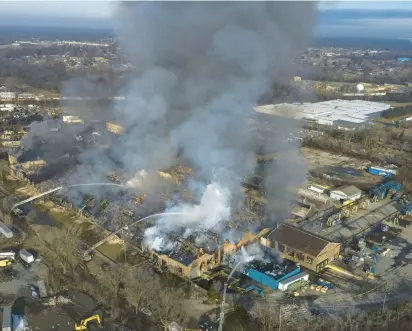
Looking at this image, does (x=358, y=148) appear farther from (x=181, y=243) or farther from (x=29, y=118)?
(x=29, y=118)

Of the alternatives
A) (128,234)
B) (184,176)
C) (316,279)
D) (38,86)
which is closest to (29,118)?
(38,86)

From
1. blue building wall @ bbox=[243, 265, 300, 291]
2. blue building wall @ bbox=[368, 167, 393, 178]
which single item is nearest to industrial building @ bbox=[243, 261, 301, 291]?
blue building wall @ bbox=[243, 265, 300, 291]

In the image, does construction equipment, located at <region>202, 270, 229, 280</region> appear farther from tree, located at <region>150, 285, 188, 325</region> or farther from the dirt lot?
the dirt lot

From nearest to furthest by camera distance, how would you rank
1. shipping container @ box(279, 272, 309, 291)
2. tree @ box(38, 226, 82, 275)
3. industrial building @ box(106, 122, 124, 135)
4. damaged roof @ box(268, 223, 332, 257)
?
shipping container @ box(279, 272, 309, 291) → tree @ box(38, 226, 82, 275) → damaged roof @ box(268, 223, 332, 257) → industrial building @ box(106, 122, 124, 135)

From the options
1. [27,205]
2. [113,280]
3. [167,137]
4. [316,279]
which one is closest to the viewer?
[113,280]

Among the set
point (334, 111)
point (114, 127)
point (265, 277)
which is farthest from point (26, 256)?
point (334, 111)

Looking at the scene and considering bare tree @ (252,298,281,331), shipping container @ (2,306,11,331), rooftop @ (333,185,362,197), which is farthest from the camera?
rooftop @ (333,185,362,197)
